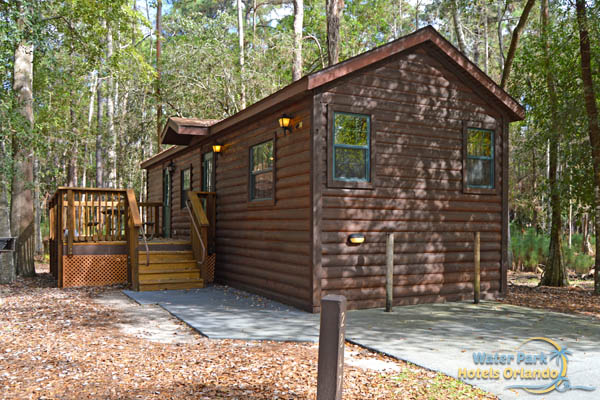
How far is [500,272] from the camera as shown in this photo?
30.0 ft

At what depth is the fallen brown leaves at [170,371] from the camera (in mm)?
3939

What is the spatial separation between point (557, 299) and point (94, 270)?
31.0ft

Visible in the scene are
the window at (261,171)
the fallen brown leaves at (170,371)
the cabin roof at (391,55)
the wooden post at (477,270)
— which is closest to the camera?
the fallen brown leaves at (170,371)

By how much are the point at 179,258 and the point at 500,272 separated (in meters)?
6.46

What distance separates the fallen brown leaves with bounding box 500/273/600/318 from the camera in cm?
820

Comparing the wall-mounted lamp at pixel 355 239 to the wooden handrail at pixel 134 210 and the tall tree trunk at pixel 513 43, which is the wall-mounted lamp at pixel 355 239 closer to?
the wooden handrail at pixel 134 210

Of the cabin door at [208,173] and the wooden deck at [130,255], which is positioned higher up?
the cabin door at [208,173]

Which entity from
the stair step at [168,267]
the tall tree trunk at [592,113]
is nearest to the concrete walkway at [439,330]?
the stair step at [168,267]

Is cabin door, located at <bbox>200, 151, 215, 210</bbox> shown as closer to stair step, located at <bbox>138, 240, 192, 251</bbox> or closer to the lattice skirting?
stair step, located at <bbox>138, 240, 192, 251</bbox>

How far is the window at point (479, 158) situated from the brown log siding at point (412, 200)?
0.15 m

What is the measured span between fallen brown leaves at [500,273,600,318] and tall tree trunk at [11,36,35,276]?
11207 millimetres

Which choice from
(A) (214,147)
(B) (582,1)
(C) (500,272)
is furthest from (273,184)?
(B) (582,1)

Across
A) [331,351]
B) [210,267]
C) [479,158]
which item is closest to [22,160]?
[210,267]

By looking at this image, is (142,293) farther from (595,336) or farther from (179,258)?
(595,336)
